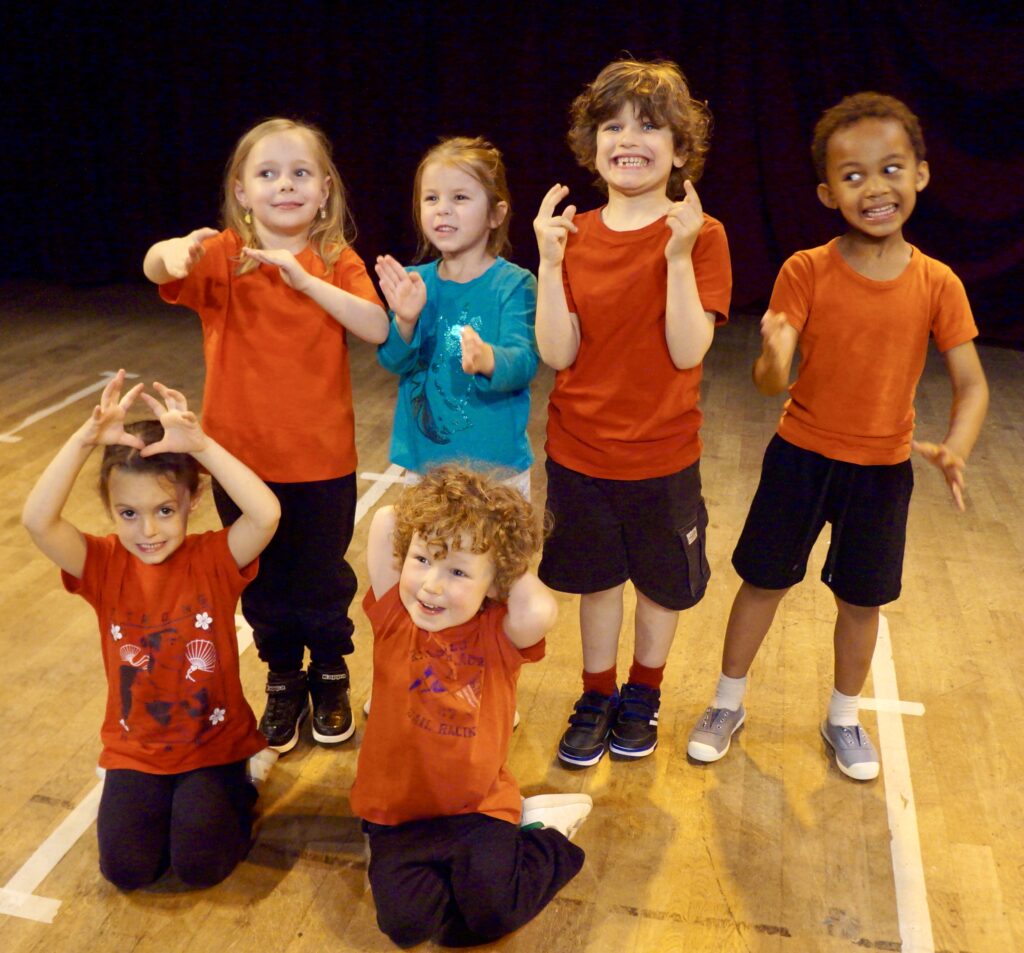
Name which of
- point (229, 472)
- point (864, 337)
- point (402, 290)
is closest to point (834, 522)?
point (864, 337)

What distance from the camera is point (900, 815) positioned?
2.31 meters

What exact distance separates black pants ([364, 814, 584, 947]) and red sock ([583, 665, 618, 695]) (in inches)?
20.5

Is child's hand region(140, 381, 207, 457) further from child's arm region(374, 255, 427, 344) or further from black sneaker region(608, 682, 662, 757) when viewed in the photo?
black sneaker region(608, 682, 662, 757)

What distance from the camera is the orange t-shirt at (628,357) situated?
2148 millimetres

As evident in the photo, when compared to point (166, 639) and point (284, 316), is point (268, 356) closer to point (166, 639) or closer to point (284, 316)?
point (284, 316)

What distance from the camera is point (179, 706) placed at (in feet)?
6.84

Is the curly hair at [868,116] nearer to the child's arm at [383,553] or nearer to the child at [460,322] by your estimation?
the child at [460,322]

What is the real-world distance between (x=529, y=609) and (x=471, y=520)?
0.67 ft

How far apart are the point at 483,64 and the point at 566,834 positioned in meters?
5.47

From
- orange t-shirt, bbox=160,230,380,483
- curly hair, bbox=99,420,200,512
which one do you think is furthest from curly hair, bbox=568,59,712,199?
curly hair, bbox=99,420,200,512

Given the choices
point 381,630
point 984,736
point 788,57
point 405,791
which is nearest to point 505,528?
point 381,630

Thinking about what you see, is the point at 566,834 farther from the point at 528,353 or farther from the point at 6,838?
the point at 6,838

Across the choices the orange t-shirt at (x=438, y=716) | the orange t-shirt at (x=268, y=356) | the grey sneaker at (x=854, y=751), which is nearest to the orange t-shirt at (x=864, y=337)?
the grey sneaker at (x=854, y=751)

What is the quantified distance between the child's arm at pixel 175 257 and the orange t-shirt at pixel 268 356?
0.05 metres
